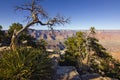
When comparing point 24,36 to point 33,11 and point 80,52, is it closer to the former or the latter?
point 80,52

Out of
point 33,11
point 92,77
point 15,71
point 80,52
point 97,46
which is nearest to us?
point 15,71

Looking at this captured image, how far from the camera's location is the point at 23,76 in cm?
1200

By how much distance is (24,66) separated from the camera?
39.4ft

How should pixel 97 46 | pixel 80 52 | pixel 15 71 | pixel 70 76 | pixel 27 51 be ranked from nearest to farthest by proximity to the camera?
pixel 15 71
pixel 27 51
pixel 70 76
pixel 80 52
pixel 97 46

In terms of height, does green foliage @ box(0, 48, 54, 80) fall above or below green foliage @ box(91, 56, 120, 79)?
above

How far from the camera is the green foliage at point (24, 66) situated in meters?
11.9

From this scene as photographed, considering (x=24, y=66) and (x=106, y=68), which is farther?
(x=106, y=68)

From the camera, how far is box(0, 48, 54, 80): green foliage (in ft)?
39.0

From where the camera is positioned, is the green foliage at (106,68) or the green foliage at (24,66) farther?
the green foliage at (106,68)

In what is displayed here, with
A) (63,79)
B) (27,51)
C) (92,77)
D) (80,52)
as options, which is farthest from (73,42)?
(27,51)

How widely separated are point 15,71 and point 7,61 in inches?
35.4

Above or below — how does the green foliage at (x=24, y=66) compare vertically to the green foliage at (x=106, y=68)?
above

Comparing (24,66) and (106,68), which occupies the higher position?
(24,66)

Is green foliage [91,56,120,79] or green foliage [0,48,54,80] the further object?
green foliage [91,56,120,79]
